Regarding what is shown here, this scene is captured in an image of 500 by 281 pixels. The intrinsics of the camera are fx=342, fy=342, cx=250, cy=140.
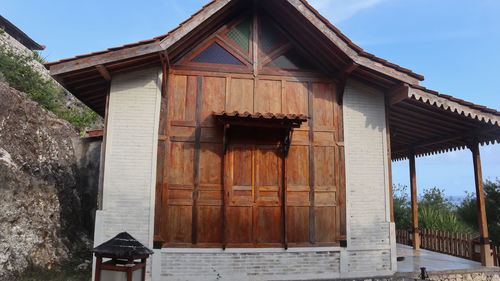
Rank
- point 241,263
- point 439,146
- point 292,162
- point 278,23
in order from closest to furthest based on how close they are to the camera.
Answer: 1. point 241,263
2. point 292,162
3. point 278,23
4. point 439,146

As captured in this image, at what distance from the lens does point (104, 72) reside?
6852 millimetres

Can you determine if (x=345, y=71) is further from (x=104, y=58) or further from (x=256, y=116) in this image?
(x=104, y=58)

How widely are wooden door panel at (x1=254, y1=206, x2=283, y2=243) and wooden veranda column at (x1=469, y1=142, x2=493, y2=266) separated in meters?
5.28

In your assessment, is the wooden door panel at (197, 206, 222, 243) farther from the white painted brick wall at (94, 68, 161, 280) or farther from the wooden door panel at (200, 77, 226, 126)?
the wooden door panel at (200, 77, 226, 126)

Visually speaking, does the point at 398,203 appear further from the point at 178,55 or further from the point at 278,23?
the point at 178,55

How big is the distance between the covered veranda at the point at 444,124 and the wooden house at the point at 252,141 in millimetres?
57

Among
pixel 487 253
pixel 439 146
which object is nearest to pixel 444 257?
pixel 487 253

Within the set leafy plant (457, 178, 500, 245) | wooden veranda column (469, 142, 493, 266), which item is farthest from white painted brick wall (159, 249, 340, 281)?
leafy plant (457, 178, 500, 245)

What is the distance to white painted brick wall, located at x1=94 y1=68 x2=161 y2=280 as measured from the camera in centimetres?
687

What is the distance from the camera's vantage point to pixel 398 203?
67.6 feet

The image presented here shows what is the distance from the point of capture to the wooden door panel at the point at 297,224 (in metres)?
7.34

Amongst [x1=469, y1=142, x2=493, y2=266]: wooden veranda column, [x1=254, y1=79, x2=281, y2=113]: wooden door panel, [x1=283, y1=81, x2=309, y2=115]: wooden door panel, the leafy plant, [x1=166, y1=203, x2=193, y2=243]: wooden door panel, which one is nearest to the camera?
[x1=166, y1=203, x2=193, y2=243]: wooden door panel

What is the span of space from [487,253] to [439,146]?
11.1 feet

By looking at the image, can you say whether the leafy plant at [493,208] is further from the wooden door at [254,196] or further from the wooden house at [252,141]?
the wooden door at [254,196]
